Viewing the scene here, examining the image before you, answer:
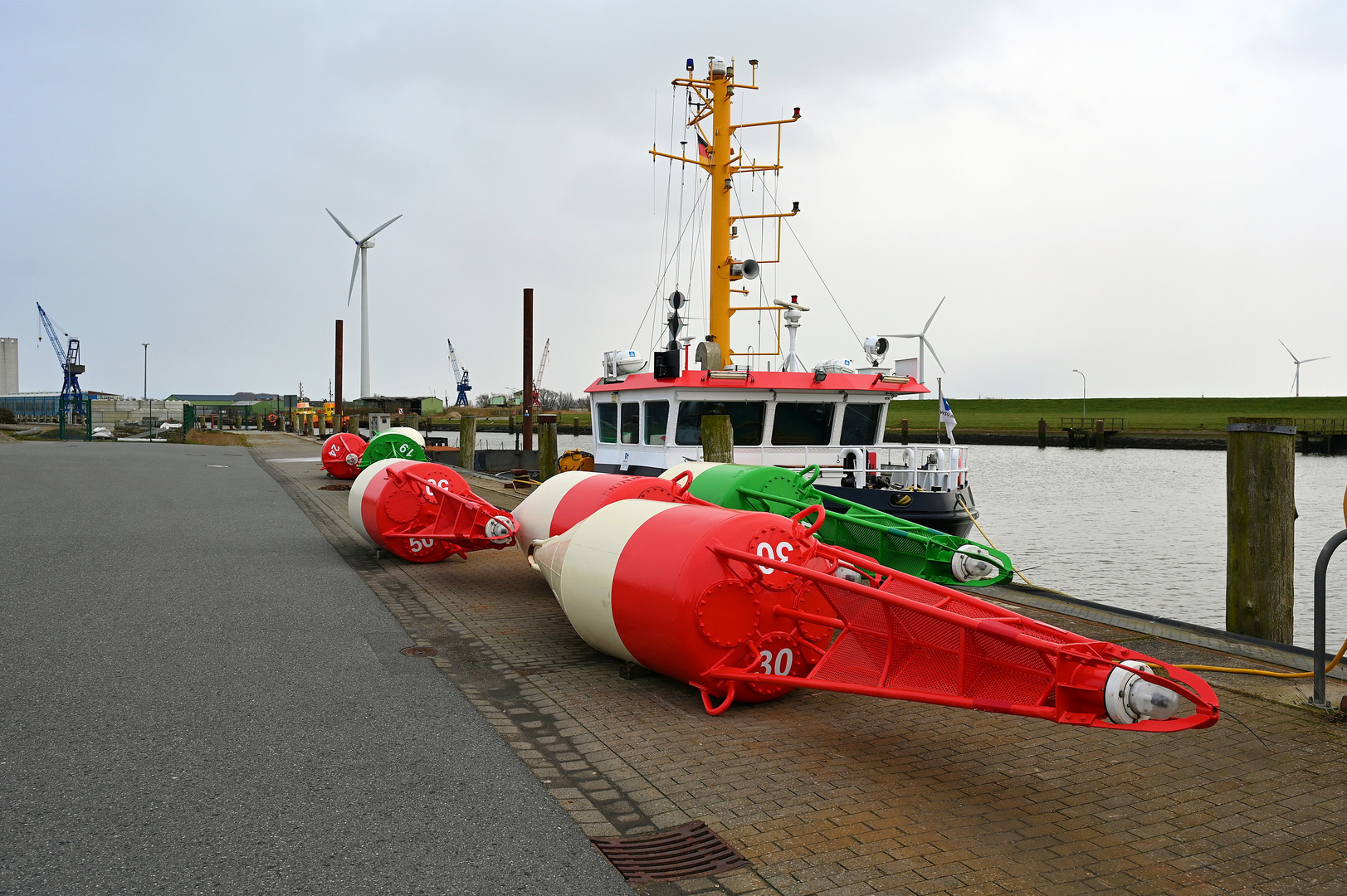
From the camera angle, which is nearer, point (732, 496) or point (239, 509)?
A: point (732, 496)

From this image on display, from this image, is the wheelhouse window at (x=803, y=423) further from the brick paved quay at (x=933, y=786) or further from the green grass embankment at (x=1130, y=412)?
the green grass embankment at (x=1130, y=412)

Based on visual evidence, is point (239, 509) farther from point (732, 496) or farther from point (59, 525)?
point (732, 496)

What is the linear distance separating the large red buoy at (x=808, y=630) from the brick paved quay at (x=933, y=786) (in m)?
0.37

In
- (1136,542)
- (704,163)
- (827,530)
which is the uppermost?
(704,163)

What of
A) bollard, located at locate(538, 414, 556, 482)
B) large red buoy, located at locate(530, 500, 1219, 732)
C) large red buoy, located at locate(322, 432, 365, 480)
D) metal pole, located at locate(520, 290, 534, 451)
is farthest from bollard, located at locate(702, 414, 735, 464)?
metal pole, located at locate(520, 290, 534, 451)

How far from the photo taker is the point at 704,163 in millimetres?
20172

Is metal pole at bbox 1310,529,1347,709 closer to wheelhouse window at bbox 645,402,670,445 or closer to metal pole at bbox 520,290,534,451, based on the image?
wheelhouse window at bbox 645,402,670,445

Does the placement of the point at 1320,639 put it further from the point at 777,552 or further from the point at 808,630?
the point at 777,552

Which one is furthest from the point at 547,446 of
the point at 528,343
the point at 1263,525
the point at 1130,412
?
the point at 1130,412

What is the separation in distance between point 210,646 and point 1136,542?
20.8 meters

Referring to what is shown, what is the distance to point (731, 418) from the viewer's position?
1552 cm

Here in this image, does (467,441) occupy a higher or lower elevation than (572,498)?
higher

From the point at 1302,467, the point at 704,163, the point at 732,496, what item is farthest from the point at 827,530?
the point at 1302,467

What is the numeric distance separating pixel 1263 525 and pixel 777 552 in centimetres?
487
